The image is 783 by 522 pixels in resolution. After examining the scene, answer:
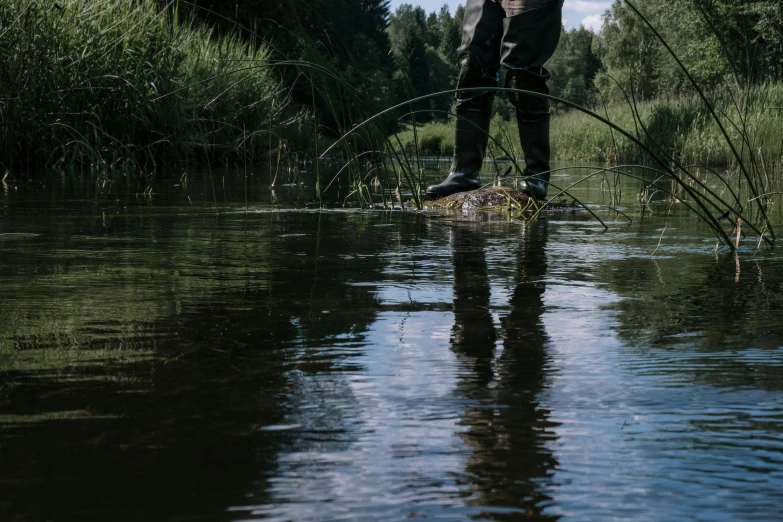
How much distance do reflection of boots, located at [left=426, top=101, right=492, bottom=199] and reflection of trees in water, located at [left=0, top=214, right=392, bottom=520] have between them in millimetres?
2946

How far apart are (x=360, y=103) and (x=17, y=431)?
2528 millimetres

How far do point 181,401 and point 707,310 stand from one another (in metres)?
1.23

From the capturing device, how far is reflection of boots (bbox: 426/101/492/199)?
5301 millimetres

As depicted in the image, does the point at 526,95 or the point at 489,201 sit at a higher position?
the point at 526,95

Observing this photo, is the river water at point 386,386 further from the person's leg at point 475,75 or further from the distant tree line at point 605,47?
the person's leg at point 475,75

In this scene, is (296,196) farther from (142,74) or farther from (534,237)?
(142,74)

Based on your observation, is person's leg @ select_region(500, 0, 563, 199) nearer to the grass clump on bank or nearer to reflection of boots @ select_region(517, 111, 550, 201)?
reflection of boots @ select_region(517, 111, 550, 201)

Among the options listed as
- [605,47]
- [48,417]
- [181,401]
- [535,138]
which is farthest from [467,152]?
[605,47]

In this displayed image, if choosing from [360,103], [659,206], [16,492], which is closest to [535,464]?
[16,492]

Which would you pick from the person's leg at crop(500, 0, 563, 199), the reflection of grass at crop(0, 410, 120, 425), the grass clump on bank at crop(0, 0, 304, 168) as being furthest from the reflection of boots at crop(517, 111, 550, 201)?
the reflection of grass at crop(0, 410, 120, 425)

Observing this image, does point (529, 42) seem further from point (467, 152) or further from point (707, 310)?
point (707, 310)

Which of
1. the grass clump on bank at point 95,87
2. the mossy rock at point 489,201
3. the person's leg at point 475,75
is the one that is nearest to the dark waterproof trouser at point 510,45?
the person's leg at point 475,75

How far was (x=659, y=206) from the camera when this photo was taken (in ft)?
18.8

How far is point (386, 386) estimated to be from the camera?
141 centimetres
